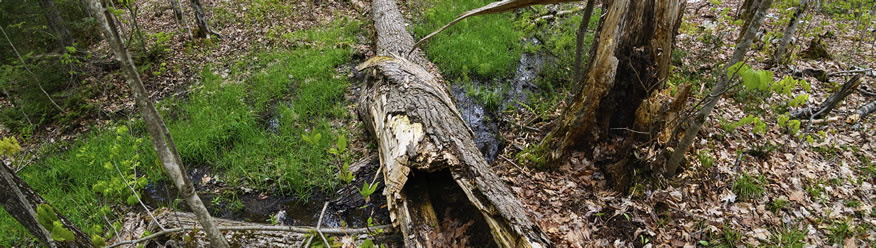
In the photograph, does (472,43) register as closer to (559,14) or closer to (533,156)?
(559,14)

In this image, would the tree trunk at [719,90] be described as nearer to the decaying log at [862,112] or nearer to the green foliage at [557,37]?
the decaying log at [862,112]

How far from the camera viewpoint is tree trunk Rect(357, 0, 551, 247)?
2.89 metres

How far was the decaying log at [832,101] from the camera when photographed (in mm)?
3566

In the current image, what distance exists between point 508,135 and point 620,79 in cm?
169

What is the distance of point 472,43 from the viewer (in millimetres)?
7203

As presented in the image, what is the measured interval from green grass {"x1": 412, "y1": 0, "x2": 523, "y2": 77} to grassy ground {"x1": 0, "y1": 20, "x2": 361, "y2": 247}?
1884 mm

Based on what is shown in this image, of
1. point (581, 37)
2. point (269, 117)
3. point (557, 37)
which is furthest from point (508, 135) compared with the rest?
point (269, 117)

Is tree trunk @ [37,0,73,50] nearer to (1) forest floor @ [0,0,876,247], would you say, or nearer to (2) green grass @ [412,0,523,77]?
(1) forest floor @ [0,0,876,247]

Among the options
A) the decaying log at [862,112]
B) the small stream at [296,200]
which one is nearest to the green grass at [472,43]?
the small stream at [296,200]

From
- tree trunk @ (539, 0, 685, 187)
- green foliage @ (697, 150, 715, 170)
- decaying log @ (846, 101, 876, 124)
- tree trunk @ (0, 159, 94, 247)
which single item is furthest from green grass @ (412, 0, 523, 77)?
tree trunk @ (0, 159, 94, 247)

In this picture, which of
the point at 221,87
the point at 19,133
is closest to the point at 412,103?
the point at 221,87

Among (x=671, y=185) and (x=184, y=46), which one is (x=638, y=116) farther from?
(x=184, y=46)

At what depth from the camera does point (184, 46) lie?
27.5 feet

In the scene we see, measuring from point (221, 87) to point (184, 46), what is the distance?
2802mm
